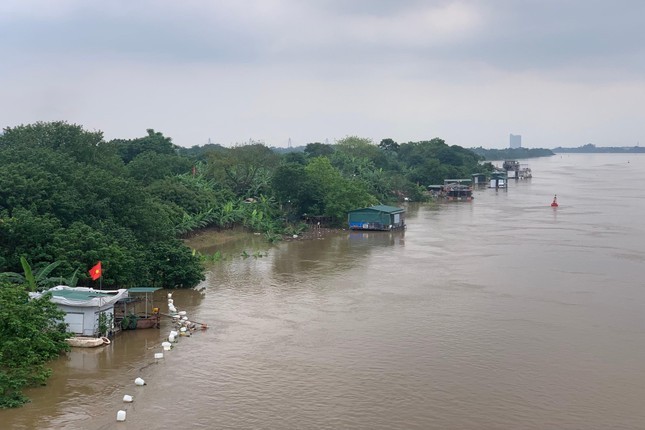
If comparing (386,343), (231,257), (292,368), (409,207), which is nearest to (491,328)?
(386,343)

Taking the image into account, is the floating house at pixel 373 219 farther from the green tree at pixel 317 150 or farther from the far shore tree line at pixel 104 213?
the green tree at pixel 317 150

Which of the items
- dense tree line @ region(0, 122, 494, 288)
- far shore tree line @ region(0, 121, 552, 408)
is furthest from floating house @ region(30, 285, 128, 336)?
dense tree line @ region(0, 122, 494, 288)

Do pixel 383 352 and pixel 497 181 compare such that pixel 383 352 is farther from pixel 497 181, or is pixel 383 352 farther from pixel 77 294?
pixel 497 181

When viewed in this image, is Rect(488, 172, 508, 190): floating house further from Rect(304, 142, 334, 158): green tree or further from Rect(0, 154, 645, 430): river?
Rect(0, 154, 645, 430): river

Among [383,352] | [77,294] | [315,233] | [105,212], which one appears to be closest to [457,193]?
[315,233]

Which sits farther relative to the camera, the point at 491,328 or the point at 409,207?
the point at 409,207

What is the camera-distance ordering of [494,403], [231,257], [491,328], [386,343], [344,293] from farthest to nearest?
[231,257], [344,293], [491,328], [386,343], [494,403]

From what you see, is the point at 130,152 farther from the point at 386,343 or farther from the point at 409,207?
the point at 386,343
